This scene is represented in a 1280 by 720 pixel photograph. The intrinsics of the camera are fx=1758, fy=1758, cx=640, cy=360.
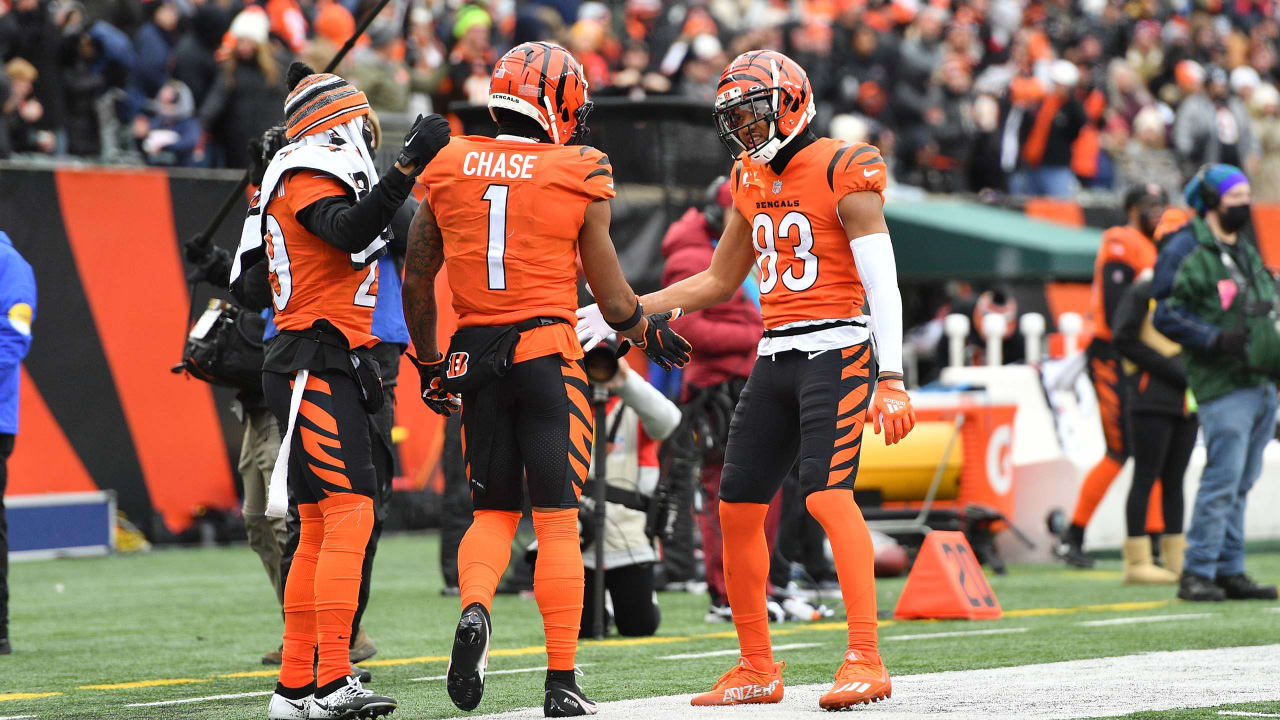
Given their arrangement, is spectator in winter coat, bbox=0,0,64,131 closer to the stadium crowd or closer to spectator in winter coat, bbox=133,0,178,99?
the stadium crowd

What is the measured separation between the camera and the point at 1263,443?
909 centimetres

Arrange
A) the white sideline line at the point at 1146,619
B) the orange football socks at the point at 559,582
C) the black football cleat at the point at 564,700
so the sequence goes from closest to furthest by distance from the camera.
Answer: the black football cleat at the point at 564,700, the orange football socks at the point at 559,582, the white sideline line at the point at 1146,619

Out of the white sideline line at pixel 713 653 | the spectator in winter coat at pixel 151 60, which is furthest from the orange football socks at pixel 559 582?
→ the spectator in winter coat at pixel 151 60

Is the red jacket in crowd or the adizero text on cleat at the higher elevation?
the red jacket in crowd

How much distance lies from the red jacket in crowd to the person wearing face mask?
221 cm

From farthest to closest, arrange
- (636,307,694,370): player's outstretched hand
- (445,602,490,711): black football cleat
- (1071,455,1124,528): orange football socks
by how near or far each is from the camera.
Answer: (1071,455,1124,528): orange football socks → (636,307,694,370): player's outstretched hand → (445,602,490,711): black football cleat

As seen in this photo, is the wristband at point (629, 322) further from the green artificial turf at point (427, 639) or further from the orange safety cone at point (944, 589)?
the orange safety cone at point (944, 589)

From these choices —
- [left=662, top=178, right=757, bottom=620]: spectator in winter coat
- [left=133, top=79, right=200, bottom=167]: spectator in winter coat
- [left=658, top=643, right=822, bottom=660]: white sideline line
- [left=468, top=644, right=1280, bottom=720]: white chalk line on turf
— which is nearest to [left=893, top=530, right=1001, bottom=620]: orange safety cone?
[left=662, top=178, right=757, bottom=620]: spectator in winter coat

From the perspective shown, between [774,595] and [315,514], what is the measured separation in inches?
146

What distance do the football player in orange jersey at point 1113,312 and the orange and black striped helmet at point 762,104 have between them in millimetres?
5664

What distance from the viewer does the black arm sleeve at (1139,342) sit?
33.2 feet

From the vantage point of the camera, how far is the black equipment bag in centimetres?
661

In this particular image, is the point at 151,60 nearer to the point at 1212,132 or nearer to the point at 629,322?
the point at 629,322

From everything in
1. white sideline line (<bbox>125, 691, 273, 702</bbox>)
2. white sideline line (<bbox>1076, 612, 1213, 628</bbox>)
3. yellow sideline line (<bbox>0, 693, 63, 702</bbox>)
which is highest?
white sideline line (<bbox>125, 691, 273, 702</bbox>)
